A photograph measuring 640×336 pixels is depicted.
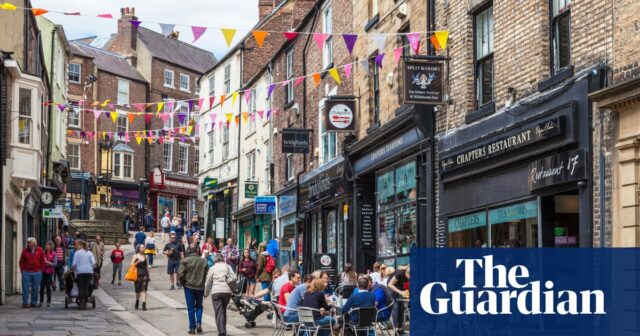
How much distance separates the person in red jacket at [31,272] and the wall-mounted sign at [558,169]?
1370 centimetres

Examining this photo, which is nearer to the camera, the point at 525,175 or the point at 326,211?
the point at 525,175

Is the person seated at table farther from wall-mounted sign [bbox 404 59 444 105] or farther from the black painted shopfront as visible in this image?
wall-mounted sign [bbox 404 59 444 105]

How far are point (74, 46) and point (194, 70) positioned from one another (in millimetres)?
12632

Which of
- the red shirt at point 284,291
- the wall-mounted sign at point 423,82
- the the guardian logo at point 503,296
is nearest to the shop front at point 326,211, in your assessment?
the wall-mounted sign at point 423,82

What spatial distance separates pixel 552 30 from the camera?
56.2 ft

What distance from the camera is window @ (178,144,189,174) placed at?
7988 centimetres

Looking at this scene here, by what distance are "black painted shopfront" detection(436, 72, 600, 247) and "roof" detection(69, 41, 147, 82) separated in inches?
2117

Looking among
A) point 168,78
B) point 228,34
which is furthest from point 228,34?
point 168,78

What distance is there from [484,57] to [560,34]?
3.05m

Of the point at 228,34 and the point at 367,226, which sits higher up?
the point at 228,34

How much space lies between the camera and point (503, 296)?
12.1 metres

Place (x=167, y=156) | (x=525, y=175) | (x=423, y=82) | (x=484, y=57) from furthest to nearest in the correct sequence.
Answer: (x=167, y=156)
(x=423, y=82)
(x=484, y=57)
(x=525, y=175)

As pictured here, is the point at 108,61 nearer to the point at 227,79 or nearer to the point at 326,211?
the point at 227,79

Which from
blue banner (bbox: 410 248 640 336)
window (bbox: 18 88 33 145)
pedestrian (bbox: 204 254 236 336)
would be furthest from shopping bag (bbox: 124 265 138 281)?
blue banner (bbox: 410 248 640 336)
